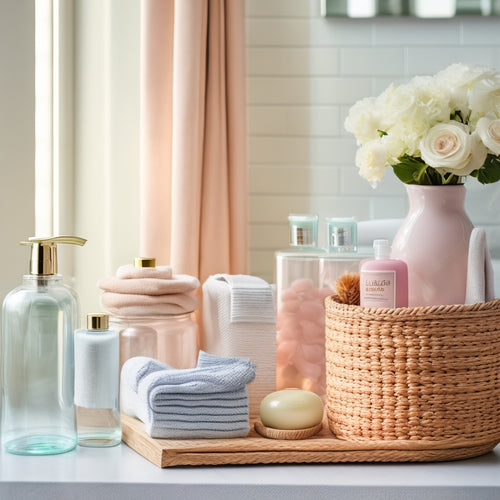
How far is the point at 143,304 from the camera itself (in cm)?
120

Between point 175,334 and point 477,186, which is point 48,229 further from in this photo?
point 477,186

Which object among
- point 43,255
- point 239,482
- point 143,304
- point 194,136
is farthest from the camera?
point 194,136

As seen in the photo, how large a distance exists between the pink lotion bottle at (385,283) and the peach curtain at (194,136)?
619mm

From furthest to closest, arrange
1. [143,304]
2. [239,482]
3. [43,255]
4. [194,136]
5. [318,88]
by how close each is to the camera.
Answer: [318,88] < [194,136] < [143,304] < [43,255] < [239,482]

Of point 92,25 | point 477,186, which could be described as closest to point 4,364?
point 92,25

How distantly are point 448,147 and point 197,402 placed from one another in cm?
48

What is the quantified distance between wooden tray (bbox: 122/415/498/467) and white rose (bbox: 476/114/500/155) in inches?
15.4

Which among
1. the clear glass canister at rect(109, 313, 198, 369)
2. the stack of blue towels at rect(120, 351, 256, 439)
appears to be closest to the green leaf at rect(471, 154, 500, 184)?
the stack of blue towels at rect(120, 351, 256, 439)

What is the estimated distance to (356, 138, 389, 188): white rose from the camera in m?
1.08

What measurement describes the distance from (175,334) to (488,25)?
1314 mm

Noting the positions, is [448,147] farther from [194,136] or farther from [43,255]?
[194,136]

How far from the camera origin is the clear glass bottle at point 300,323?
1.25 metres

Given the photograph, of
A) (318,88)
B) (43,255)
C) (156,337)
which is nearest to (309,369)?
(156,337)

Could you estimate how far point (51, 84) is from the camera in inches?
68.8
